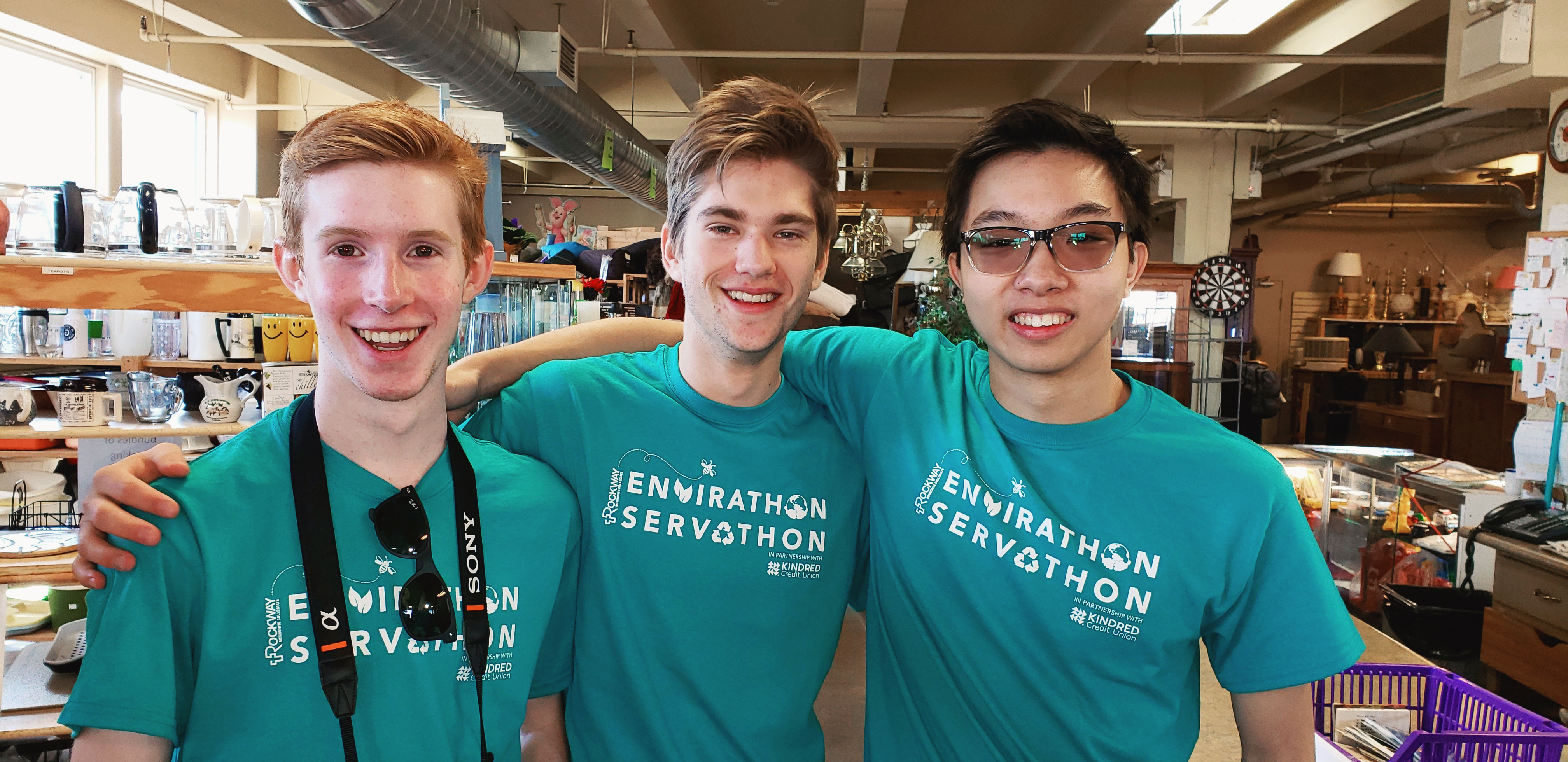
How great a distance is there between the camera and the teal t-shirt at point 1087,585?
141 centimetres

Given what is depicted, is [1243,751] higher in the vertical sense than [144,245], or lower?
lower

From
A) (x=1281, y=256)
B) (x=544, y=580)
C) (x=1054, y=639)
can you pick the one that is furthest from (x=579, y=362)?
(x=1281, y=256)

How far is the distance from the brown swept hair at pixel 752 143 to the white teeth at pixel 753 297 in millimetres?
192

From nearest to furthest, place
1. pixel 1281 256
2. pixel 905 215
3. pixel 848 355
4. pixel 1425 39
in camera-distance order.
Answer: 1. pixel 848 355
2. pixel 1425 39
3. pixel 905 215
4. pixel 1281 256

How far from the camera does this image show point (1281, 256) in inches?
625

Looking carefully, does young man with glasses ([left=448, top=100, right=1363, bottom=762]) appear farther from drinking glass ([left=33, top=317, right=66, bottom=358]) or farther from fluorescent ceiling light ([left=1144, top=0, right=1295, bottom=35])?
fluorescent ceiling light ([left=1144, top=0, right=1295, bottom=35])

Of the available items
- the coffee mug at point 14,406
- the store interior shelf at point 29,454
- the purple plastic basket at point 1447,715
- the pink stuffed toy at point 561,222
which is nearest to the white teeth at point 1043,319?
the purple plastic basket at point 1447,715

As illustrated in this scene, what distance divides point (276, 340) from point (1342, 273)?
591 inches

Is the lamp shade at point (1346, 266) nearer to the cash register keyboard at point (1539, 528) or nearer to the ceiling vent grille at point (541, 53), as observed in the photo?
the cash register keyboard at point (1539, 528)

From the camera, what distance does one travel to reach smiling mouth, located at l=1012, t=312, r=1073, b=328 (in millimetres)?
1539

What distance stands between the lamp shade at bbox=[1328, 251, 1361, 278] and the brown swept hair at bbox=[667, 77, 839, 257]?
14953 mm

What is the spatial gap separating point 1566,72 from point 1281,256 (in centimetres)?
1198

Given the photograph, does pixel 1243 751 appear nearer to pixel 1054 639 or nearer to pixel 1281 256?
pixel 1054 639

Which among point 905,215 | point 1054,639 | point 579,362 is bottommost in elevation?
point 1054,639
